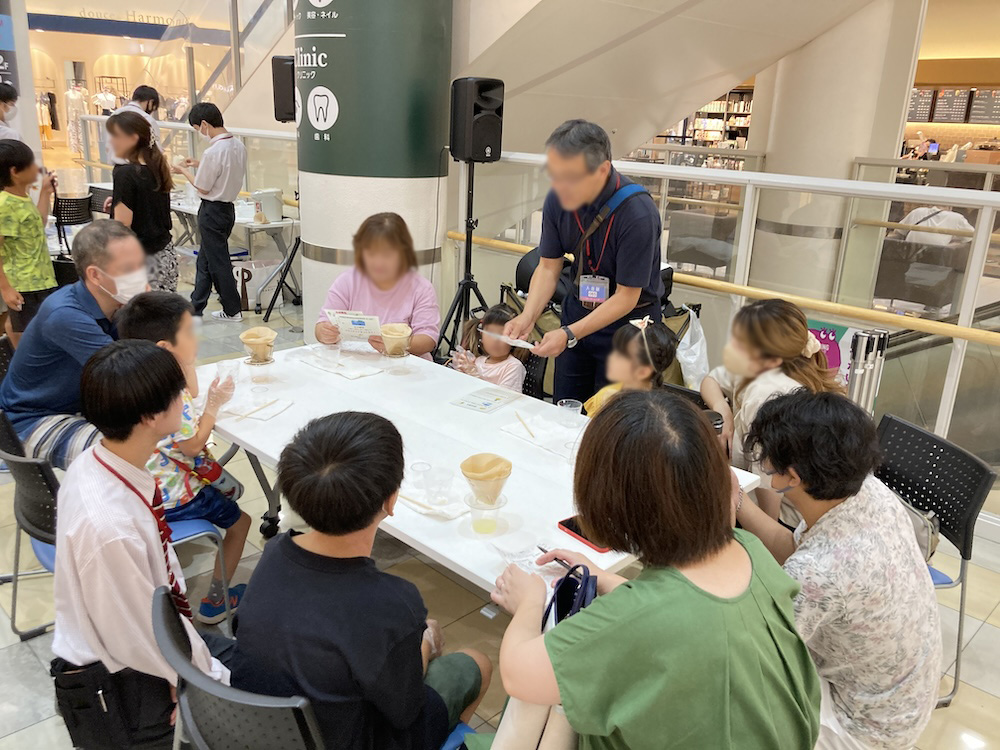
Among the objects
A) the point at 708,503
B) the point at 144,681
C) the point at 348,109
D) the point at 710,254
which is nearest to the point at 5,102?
the point at 348,109

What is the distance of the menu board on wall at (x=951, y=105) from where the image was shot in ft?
37.5

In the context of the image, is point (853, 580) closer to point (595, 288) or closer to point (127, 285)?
point (595, 288)

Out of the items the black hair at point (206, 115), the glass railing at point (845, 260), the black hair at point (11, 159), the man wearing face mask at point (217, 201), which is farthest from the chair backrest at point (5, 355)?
the black hair at point (206, 115)

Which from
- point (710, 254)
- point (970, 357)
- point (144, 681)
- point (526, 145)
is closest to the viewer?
point (144, 681)

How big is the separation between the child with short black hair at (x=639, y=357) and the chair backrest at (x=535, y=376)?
607 mm

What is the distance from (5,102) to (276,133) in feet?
6.32

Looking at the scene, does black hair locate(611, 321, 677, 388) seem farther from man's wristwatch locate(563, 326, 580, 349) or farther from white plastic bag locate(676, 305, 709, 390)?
white plastic bag locate(676, 305, 709, 390)

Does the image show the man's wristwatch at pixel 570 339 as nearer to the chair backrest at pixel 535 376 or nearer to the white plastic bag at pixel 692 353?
the chair backrest at pixel 535 376

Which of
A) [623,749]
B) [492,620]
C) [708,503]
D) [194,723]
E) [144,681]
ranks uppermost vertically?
[708,503]

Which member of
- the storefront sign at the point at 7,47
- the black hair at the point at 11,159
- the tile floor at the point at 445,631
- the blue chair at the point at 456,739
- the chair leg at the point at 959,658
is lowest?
the tile floor at the point at 445,631

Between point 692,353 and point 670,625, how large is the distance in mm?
2725

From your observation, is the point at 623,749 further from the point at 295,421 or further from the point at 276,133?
the point at 276,133

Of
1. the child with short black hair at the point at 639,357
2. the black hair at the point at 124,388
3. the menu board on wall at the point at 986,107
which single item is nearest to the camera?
the black hair at the point at 124,388

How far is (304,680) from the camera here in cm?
125
